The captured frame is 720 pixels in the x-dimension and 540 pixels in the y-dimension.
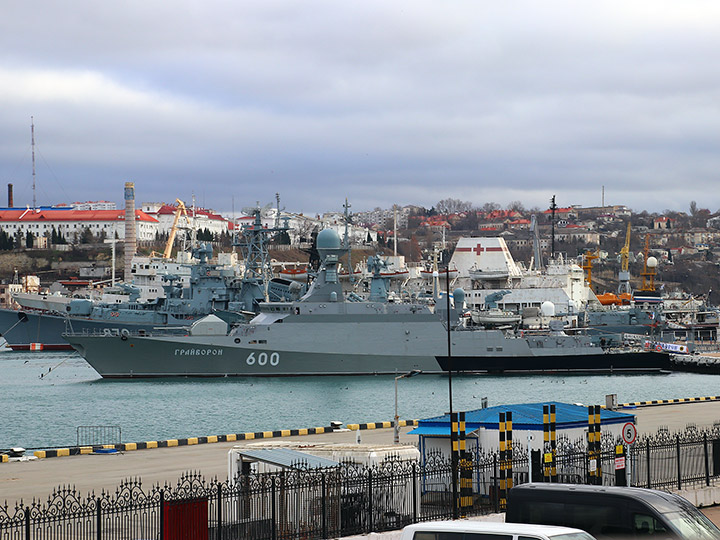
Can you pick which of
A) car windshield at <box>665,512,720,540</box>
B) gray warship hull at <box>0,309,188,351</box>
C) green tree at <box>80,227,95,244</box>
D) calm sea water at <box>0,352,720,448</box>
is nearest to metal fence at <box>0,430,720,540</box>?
car windshield at <box>665,512,720,540</box>

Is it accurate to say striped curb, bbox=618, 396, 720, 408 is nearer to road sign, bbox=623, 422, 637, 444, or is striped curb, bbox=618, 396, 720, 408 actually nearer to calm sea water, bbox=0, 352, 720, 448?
calm sea water, bbox=0, 352, 720, 448

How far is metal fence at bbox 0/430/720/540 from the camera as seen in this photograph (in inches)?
386

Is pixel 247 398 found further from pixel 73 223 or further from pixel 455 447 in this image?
pixel 73 223

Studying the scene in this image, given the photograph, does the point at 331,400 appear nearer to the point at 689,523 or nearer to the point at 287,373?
the point at 287,373

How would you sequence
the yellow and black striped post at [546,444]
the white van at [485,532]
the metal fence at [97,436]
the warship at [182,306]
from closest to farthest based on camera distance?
the white van at [485,532] < the yellow and black striped post at [546,444] < the metal fence at [97,436] < the warship at [182,306]

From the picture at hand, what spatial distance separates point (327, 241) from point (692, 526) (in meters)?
37.3

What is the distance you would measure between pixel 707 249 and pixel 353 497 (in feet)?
531

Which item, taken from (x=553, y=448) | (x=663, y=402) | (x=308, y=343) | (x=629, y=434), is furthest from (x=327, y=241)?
(x=629, y=434)

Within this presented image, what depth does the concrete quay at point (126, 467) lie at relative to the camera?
14.7 meters

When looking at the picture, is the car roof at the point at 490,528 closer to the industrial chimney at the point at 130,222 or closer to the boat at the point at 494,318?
the boat at the point at 494,318

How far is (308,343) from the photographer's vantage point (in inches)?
1735

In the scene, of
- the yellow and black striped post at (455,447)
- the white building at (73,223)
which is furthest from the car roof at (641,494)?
the white building at (73,223)

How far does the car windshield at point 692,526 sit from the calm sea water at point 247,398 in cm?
1869

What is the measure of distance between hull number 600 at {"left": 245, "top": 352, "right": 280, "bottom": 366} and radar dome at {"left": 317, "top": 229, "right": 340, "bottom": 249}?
5.55m
